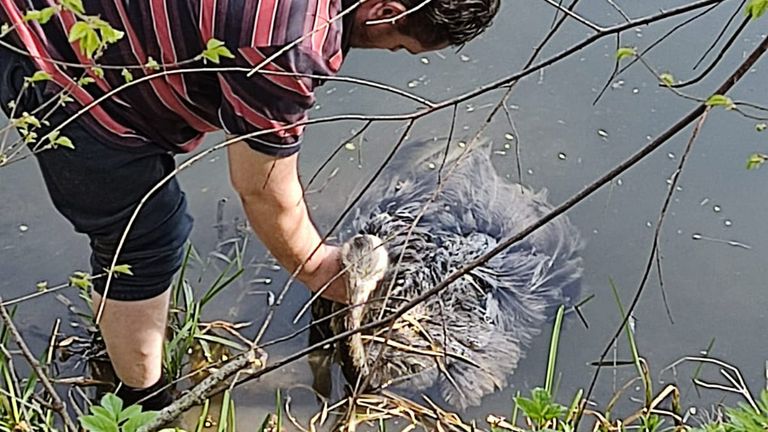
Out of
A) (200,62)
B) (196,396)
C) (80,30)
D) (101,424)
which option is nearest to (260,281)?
(200,62)

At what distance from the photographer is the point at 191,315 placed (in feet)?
8.14

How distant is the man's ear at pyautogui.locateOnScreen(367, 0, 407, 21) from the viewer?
5.71ft

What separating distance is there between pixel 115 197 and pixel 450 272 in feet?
3.16

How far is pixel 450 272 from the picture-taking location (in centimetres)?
260

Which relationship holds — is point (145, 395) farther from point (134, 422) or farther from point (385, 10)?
point (134, 422)

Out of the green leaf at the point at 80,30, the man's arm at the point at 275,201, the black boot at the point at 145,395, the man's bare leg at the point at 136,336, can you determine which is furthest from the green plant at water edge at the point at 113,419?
the black boot at the point at 145,395

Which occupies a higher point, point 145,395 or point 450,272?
point 450,272

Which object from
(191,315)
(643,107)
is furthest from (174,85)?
(643,107)

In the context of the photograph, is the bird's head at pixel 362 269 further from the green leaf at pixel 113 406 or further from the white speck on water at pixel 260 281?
the green leaf at pixel 113 406

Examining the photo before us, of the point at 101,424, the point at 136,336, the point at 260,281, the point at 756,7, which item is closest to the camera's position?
the point at 756,7

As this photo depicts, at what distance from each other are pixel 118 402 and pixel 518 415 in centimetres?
147

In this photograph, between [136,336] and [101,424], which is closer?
[101,424]

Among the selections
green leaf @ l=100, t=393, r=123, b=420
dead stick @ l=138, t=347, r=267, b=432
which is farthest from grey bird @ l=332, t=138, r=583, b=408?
green leaf @ l=100, t=393, r=123, b=420

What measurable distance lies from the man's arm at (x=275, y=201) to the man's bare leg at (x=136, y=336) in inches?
12.9
